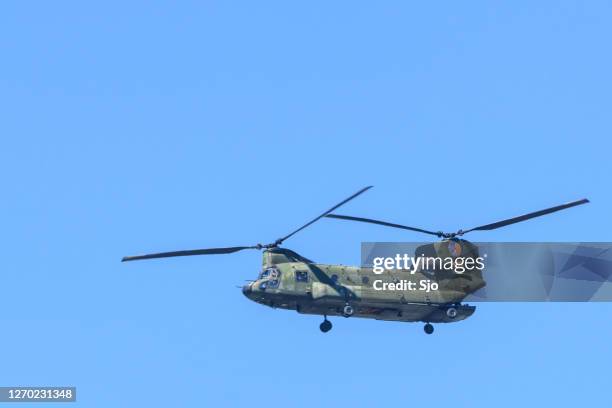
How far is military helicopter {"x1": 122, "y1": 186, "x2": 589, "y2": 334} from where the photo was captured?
79562mm

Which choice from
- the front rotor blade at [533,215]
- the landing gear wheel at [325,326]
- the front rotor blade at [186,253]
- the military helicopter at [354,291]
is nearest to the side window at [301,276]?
the military helicopter at [354,291]

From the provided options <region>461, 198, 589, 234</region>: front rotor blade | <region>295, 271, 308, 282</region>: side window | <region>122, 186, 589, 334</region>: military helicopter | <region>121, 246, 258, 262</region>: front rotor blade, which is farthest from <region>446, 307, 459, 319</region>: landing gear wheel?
<region>121, 246, 258, 262</region>: front rotor blade

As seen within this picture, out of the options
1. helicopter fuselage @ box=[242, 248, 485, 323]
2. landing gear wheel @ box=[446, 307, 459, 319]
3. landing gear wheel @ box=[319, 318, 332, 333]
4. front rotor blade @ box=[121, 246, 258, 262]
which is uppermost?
front rotor blade @ box=[121, 246, 258, 262]

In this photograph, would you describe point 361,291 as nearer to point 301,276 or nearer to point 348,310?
point 348,310

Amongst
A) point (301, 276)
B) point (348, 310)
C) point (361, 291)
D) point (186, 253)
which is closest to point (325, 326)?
point (348, 310)

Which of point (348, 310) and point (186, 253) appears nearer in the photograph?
point (348, 310)

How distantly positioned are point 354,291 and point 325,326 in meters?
2.94

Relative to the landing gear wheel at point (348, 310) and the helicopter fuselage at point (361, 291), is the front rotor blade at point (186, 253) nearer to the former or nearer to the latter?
the helicopter fuselage at point (361, 291)

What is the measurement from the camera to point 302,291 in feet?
261

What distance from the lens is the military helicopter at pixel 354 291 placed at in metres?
79.6

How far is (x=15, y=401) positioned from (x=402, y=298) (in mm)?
24828

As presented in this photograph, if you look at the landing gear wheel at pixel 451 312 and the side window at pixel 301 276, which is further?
the landing gear wheel at pixel 451 312

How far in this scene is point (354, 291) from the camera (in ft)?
262

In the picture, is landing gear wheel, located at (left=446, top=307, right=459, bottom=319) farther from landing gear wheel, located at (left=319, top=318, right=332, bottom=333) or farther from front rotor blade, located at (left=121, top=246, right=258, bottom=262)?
front rotor blade, located at (left=121, top=246, right=258, bottom=262)
